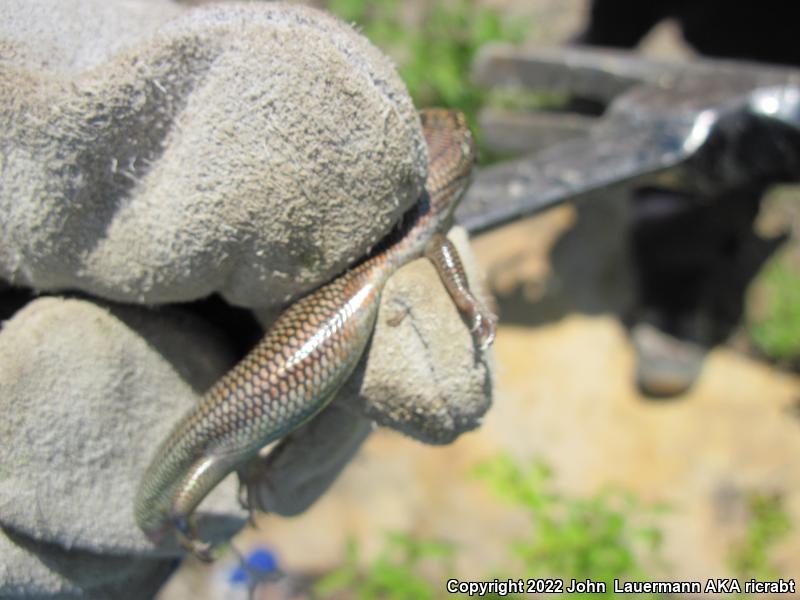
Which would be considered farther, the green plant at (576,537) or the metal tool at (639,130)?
the green plant at (576,537)

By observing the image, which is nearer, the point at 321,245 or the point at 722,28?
the point at 321,245

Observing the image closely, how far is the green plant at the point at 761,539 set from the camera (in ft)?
7.16

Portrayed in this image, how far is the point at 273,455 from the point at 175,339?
192 mm

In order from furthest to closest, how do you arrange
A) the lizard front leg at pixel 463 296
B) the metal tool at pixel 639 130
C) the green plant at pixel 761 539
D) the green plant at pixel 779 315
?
the green plant at pixel 779 315
the green plant at pixel 761 539
the metal tool at pixel 639 130
the lizard front leg at pixel 463 296

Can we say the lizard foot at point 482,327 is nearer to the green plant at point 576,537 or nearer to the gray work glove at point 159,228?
the gray work glove at point 159,228

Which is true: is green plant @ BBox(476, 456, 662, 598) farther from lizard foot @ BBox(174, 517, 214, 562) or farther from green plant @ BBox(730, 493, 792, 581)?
lizard foot @ BBox(174, 517, 214, 562)

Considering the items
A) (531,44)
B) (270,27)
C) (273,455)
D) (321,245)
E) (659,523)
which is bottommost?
(659,523)

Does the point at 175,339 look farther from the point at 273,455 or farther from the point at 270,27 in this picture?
the point at 270,27

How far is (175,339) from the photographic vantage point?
1.03m

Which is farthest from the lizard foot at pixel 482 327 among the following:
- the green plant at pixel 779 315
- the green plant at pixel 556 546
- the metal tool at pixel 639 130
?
the green plant at pixel 779 315

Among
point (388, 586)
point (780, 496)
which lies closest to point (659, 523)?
point (780, 496)

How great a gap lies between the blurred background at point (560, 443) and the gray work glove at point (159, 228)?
845 mm

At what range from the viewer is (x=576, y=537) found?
1.67m

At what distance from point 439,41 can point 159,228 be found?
2.80m
